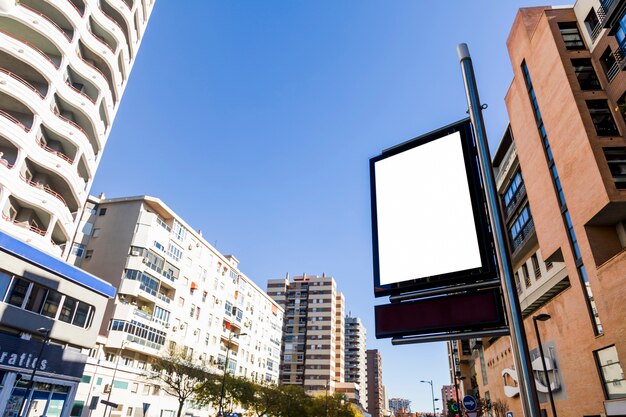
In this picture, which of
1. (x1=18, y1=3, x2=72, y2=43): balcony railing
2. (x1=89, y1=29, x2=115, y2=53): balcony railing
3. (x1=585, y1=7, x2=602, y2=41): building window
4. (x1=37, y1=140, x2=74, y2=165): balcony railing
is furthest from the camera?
(x1=89, y1=29, x2=115, y2=53): balcony railing

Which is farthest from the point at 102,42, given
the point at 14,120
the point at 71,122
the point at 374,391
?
the point at 374,391

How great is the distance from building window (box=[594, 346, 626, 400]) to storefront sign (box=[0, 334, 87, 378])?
35.0m

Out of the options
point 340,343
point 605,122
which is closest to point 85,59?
point 605,122

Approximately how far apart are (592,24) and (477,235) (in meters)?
37.1

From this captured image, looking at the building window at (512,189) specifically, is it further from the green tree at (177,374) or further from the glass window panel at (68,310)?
the glass window panel at (68,310)

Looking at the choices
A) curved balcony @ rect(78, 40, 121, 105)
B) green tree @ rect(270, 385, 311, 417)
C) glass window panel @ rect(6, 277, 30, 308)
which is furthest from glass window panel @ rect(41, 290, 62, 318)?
green tree @ rect(270, 385, 311, 417)

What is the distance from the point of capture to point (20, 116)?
3098cm

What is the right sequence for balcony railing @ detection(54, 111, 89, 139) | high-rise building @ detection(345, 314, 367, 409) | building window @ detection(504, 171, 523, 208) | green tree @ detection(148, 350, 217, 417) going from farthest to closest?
high-rise building @ detection(345, 314, 367, 409) < building window @ detection(504, 171, 523, 208) < green tree @ detection(148, 350, 217, 417) < balcony railing @ detection(54, 111, 89, 139)

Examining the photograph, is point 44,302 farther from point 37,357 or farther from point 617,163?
point 617,163

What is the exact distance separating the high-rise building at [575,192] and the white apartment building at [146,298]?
36.8 metres

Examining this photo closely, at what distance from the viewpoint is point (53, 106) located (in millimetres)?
32500

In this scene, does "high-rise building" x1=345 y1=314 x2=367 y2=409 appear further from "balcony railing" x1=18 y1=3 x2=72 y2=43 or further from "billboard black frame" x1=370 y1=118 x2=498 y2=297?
"billboard black frame" x1=370 y1=118 x2=498 y2=297

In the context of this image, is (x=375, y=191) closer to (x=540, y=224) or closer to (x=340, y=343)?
(x=540, y=224)

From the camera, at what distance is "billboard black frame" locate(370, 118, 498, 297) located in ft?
16.7
